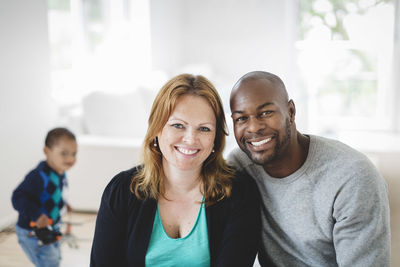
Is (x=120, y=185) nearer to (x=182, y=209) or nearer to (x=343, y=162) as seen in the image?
(x=182, y=209)

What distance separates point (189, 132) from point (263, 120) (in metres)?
0.22

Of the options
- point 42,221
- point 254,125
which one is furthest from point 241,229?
point 42,221

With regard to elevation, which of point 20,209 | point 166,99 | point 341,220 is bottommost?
point 20,209

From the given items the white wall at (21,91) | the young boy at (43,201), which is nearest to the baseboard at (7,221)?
the white wall at (21,91)

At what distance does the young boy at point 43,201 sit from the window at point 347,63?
3.36m

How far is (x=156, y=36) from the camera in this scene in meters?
5.09

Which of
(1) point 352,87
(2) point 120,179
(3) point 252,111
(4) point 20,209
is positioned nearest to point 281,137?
(3) point 252,111

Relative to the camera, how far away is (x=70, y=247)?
2.54 metres

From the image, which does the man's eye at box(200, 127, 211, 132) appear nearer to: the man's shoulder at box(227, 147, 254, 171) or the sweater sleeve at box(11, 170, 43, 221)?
the man's shoulder at box(227, 147, 254, 171)

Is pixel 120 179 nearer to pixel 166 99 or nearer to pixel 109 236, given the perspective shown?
pixel 109 236

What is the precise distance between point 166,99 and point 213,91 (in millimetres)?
146

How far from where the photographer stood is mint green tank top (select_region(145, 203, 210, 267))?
1305 mm

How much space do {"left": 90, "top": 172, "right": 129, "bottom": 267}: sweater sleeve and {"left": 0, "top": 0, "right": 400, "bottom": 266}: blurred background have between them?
41.5 inches

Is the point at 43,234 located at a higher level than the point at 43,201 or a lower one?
lower
